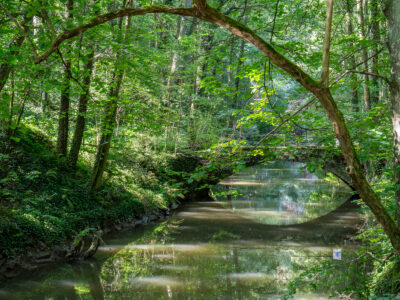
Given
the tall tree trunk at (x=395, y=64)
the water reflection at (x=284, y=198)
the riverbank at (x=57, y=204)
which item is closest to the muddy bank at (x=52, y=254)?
the riverbank at (x=57, y=204)

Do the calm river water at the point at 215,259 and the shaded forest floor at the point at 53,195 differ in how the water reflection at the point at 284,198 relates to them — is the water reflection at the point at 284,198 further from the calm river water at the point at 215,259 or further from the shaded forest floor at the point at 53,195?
the shaded forest floor at the point at 53,195

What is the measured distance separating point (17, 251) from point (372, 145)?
6.08 meters

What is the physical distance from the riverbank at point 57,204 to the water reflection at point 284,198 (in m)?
3.51

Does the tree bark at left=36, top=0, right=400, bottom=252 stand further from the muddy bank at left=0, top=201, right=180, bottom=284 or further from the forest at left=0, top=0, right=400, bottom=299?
the muddy bank at left=0, top=201, right=180, bottom=284

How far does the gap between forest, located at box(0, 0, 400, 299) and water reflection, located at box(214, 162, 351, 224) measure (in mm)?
281

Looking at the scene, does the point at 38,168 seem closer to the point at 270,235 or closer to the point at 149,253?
the point at 149,253

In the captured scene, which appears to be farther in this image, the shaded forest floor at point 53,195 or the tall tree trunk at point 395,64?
the shaded forest floor at point 53,195

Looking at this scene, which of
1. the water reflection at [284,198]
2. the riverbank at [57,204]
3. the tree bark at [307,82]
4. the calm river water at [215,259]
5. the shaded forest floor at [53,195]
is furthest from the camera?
the water reflection at [284,198]

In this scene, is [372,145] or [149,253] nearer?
[372,145]

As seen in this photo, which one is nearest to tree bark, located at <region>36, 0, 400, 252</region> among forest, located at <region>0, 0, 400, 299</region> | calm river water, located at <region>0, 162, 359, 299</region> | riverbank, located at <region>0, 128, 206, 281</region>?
forest, located at <region>0, 0, 400, 299</region>

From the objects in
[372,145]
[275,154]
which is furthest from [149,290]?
[372,145]

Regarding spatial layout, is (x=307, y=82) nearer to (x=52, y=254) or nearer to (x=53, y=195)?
(x=52, y=254)

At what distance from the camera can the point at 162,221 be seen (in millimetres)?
11234

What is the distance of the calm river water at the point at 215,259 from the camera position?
5.88m
